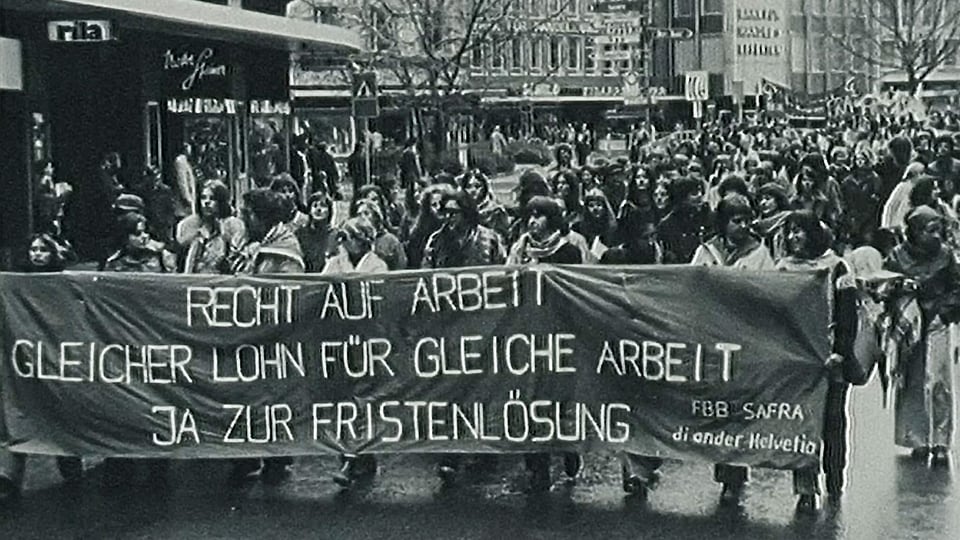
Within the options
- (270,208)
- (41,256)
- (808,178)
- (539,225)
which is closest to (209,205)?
(270,208)

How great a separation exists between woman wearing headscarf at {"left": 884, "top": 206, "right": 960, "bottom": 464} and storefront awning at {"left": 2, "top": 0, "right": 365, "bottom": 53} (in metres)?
12.6

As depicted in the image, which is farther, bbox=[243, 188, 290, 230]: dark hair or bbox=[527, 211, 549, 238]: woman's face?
bbox=[243, 188, 290, 230]: dark hair

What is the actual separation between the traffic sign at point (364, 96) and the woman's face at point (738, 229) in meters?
17.9

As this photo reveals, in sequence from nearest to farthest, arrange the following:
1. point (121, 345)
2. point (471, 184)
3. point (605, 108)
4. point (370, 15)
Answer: point (121, 345)
point (471, 184)
point (370, 15)
point (605, 108)

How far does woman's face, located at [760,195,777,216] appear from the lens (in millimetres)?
13636

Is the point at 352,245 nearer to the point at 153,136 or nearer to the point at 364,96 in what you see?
the point at 364,96

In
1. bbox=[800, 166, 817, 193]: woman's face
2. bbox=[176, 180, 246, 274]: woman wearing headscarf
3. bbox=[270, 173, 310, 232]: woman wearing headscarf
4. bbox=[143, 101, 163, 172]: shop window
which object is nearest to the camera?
bbox=[270, 173, 310, 232]: woman wearing headscarf

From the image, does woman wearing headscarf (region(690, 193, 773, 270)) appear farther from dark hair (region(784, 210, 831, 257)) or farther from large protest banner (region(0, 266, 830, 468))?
large protest banner (region(0, 266, 830, 468))

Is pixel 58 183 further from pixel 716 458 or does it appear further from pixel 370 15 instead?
pixel 370 15

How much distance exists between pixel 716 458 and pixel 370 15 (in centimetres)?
4489

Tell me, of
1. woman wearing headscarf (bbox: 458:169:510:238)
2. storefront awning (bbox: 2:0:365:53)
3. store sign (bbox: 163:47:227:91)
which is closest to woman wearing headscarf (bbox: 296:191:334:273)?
woman wearing headscarf (bbox: 458:169:510:238)

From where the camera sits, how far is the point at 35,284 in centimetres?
1078

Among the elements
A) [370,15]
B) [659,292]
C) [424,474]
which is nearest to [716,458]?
[659,292]

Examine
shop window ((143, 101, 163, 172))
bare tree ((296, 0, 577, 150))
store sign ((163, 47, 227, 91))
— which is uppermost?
bare tree ((296, 0, 577, 150))
